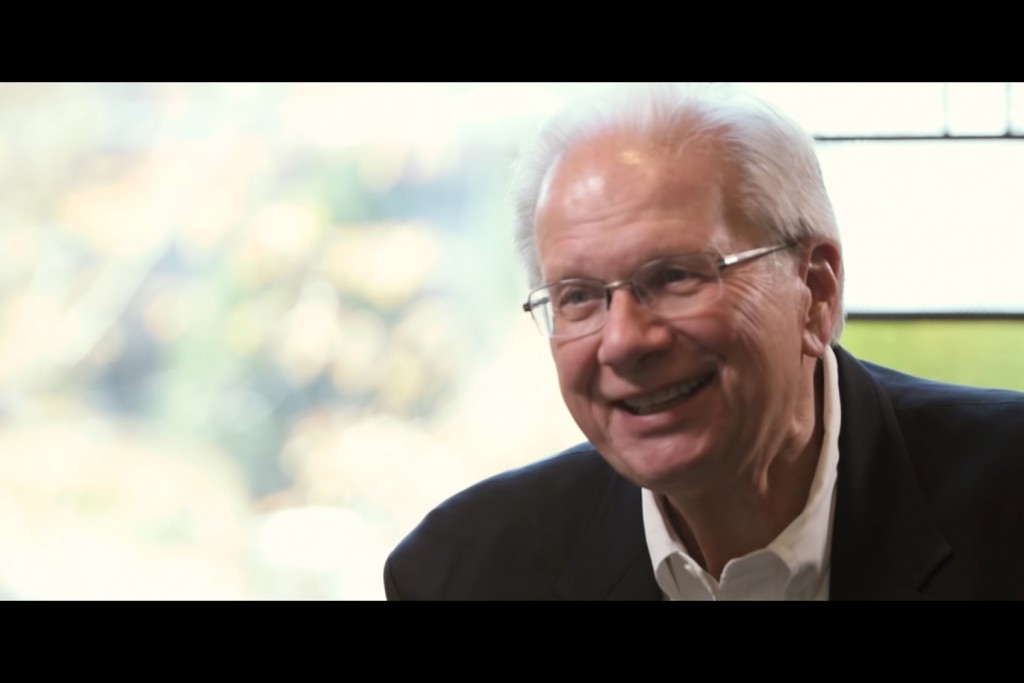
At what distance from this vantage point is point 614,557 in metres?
1.67

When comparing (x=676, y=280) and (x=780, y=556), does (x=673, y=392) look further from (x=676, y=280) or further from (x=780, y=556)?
(x=780, y=556)

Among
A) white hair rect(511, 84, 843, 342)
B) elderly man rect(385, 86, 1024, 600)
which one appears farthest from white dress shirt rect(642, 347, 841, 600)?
white hair rect(511, 84, 843, 342)

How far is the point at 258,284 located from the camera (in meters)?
2.21

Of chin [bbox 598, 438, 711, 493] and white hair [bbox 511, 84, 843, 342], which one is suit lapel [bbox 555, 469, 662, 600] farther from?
white hair [bbox 511, 84, 843, 342]

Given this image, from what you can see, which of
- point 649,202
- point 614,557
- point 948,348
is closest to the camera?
point 649,202

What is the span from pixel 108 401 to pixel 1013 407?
1593 millimetres

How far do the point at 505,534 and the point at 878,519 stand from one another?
53 centimetres

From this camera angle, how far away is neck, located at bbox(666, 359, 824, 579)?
61.0 inches

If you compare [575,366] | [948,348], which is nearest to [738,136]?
[575,366]

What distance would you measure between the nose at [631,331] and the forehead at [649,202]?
4 centimetres

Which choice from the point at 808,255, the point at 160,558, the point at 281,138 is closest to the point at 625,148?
the point at 808,255

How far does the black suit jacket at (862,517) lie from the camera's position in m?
1.52

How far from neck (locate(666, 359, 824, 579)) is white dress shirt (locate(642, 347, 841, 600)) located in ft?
0.04
